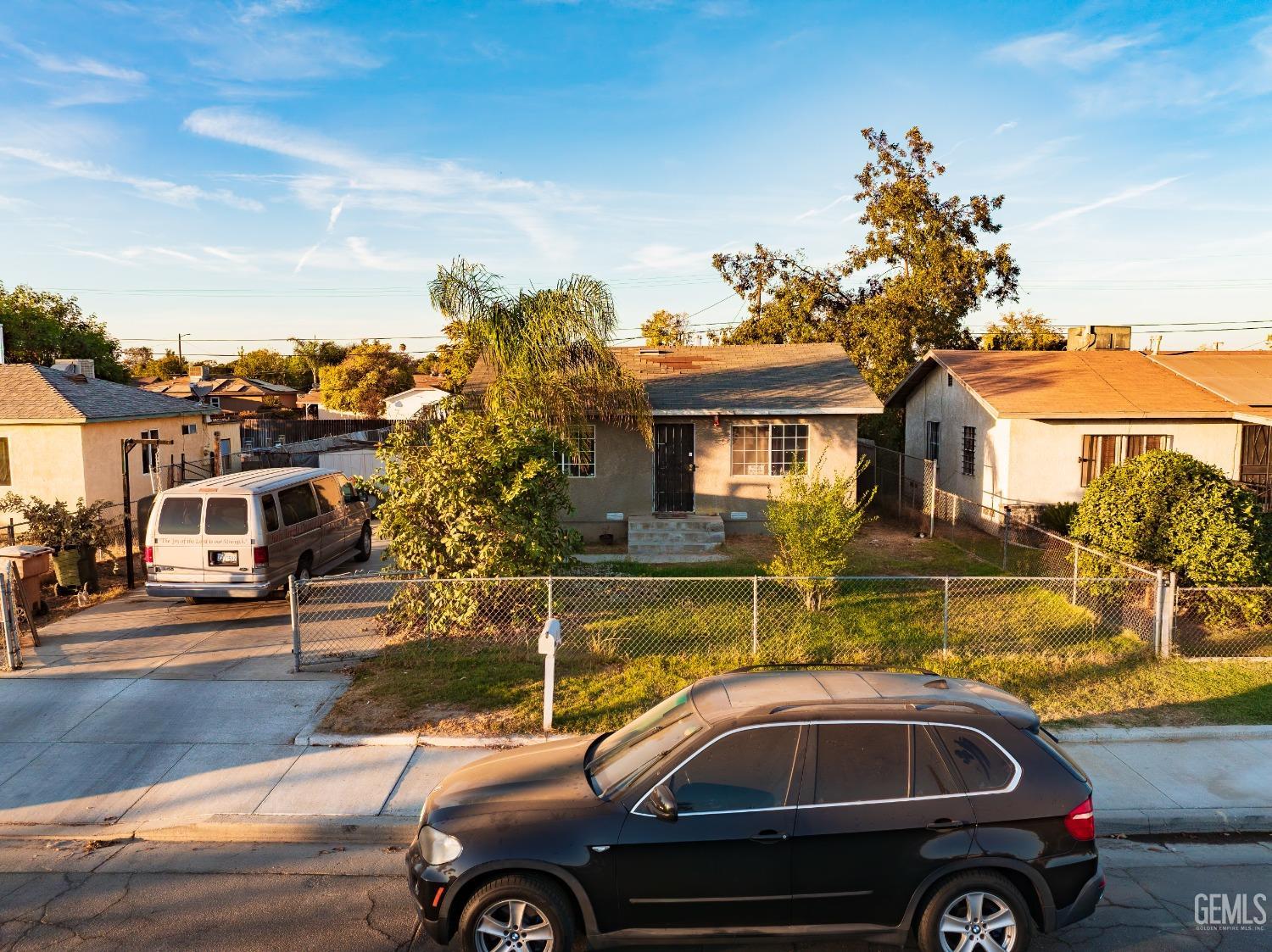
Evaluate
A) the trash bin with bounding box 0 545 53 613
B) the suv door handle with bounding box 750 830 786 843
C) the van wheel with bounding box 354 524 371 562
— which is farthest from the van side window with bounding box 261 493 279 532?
the suv door handle with bounding box 750 830 786 843

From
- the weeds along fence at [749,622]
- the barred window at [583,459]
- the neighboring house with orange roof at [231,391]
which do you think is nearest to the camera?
the weeds along fence at [749,622]

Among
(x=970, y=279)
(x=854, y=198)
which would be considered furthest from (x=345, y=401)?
(x=970, y=279)

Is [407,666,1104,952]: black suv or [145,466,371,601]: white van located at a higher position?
[145,466,371,601]: white van

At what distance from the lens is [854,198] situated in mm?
33219

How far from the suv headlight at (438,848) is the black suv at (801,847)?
0.03 feet


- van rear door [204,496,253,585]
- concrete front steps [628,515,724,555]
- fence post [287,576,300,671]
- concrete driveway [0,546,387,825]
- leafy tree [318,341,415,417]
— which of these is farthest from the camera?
leafy tree [318,341,415,417]

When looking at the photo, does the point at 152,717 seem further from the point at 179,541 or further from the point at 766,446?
the point at 766,446

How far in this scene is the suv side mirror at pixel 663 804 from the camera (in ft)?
14.6

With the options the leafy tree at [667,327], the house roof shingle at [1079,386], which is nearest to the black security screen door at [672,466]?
the house roof shingle at [1079,386]

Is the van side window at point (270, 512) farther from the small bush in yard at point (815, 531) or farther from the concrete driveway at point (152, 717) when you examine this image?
the small bush in yard at point (815, 531)

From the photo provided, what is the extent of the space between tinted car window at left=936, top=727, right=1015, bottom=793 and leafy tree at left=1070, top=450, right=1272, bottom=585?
7741mm

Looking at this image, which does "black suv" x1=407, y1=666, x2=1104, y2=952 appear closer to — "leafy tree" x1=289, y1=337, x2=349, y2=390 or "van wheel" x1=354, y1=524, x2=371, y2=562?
"van wheel" x1=354, y1=524, x2=371, y2=562

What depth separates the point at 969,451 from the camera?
65.3 ft

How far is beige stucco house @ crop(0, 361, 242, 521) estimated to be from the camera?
53.0ft
